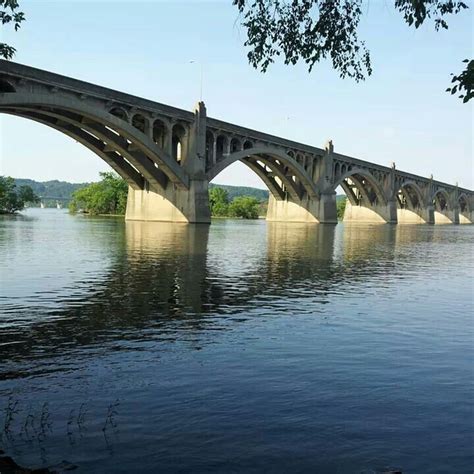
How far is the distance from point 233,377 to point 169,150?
61.7 m

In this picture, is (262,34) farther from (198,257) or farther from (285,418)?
(198,257)

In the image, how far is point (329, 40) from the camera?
8.84m

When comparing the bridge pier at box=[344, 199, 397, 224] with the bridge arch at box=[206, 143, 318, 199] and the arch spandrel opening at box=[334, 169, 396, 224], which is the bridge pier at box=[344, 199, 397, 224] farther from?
the bridge arch at box=[206, 143, 318, 199]

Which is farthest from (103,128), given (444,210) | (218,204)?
(444,210)

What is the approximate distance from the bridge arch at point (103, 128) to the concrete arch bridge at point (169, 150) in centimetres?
10

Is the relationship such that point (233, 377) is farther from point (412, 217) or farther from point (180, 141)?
point (412, 217)

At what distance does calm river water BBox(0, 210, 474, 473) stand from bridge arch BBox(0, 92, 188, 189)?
34.9m

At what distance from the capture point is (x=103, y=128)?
6247cm

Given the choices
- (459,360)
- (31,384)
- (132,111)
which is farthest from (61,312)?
(132,111)

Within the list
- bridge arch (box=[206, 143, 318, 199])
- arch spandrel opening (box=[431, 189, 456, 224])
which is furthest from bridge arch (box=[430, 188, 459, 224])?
bridge arch (box=[206, 143, 318, 199])

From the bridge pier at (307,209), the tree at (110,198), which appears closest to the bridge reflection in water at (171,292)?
the bridge pier at (307,209)

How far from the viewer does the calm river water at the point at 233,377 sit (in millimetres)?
6500

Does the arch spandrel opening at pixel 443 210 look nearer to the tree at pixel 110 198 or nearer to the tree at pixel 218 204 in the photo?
the tree at pixel 218 204

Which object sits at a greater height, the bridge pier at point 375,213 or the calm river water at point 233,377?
the bridge pier at point 375,213
